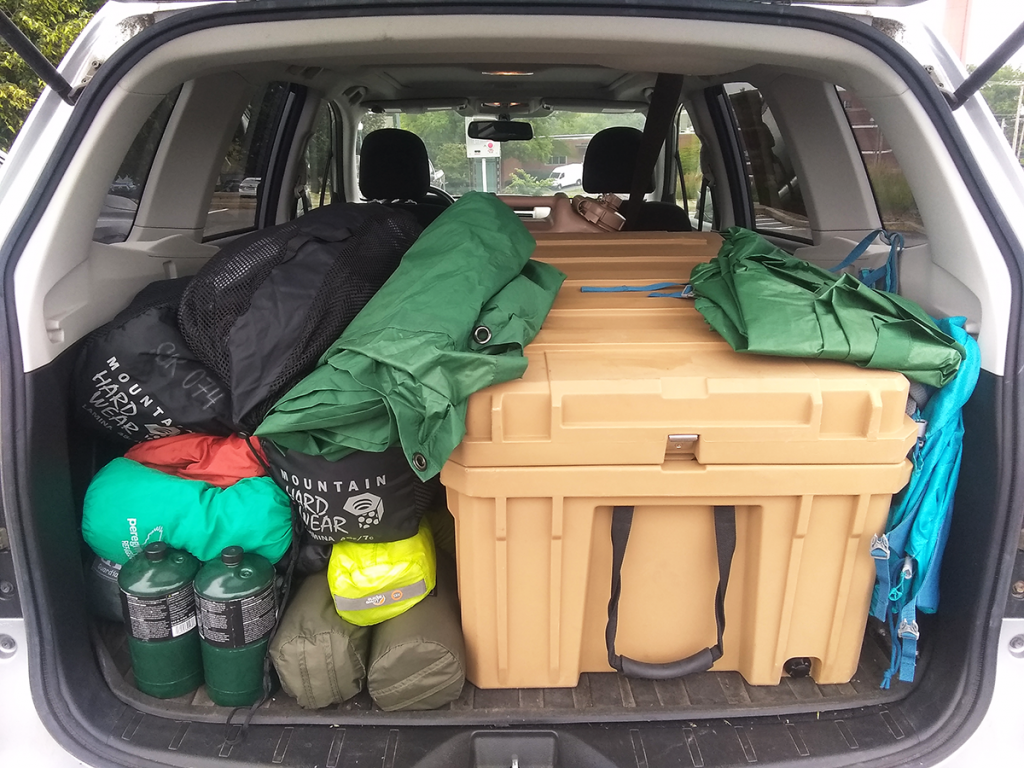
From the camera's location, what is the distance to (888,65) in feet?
4.58

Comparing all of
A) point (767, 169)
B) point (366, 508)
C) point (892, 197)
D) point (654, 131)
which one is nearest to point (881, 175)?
point (892, 197)

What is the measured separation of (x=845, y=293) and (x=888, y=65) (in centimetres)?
44

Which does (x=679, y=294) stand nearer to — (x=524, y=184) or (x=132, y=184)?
(x=132, y=184)

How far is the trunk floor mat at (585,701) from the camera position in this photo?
4.79ft

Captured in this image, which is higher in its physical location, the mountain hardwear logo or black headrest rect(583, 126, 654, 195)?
black headrest rect(583, 126, 654, 195)

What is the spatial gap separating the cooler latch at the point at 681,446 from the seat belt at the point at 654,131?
163cm

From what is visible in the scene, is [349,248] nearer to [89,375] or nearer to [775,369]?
[89,375]

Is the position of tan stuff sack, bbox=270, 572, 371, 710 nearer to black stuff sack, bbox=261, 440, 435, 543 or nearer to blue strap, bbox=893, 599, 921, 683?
black stuff sack, bbox=261, 440, 435, 543

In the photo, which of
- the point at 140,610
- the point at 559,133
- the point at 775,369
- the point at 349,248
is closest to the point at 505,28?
the point at 349,248

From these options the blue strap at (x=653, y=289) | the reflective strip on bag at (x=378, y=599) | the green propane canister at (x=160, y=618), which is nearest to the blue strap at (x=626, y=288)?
the blue strap at (x=653, y=289)

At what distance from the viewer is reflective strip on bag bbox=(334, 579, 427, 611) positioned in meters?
1.51

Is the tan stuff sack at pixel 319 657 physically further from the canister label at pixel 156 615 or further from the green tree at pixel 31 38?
the green tree at pixel 31 38

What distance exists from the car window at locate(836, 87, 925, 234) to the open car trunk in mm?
664

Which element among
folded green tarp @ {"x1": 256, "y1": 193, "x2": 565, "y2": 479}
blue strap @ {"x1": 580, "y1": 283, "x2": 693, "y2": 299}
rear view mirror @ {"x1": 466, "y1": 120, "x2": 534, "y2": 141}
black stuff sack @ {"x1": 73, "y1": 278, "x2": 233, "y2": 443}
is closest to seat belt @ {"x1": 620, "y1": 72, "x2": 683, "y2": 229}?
rear view mirror @ {"x1": 466, "y1": 120, "x2": 534, "y2": 141}
